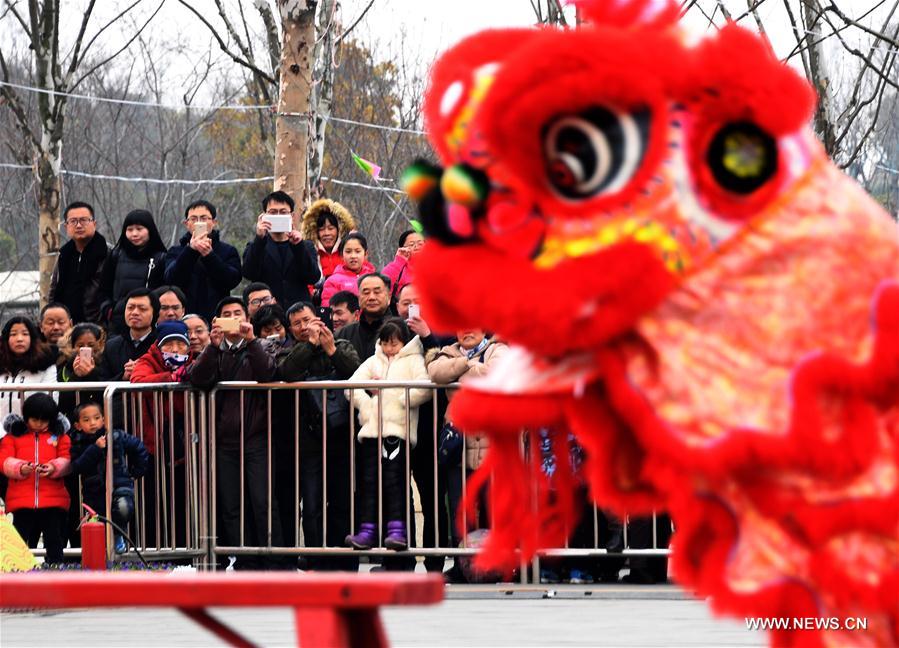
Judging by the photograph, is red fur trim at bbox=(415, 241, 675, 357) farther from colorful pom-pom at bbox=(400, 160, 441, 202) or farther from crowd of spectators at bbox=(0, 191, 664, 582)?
crowd of spectators at bbox=(0, 191, 664, 582)

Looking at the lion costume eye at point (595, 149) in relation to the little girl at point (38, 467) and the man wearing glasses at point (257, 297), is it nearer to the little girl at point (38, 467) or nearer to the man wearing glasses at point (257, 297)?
the little girl at point (38, 467)

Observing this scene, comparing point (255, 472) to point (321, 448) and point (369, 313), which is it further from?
point (369, 313)

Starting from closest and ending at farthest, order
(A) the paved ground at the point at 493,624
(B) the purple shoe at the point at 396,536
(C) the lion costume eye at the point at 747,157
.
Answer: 1. (C) the lion costume eye at the point at 747,157
2. (A) the paved ground at the point at 493,624
3. (B) the purple shoe at the point at 396,536

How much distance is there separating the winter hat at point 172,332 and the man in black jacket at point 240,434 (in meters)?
0.37

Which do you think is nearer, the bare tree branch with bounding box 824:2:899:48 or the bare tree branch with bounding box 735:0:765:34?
the bare tree branch with bounding box 824:2:899:48

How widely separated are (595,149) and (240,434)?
22.1ft

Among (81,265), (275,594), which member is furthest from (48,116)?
(275,594)

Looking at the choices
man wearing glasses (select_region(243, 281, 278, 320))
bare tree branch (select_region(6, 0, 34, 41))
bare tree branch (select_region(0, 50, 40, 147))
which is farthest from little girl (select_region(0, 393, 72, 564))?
bare tree branch (select_region(6, 0, 34, 41))

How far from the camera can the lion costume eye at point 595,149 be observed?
2.77 metres

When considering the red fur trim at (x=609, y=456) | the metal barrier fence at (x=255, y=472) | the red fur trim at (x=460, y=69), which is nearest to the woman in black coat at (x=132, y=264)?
the metal barrier fence at (x=255, y=472)

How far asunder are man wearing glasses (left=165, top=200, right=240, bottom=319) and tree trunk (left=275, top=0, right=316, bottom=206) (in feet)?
15.5

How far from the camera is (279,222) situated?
34.9 feet

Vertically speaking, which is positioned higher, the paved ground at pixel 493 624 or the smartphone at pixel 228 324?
the smartphone at pixel 228 324

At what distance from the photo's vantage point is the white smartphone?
34.8ft
